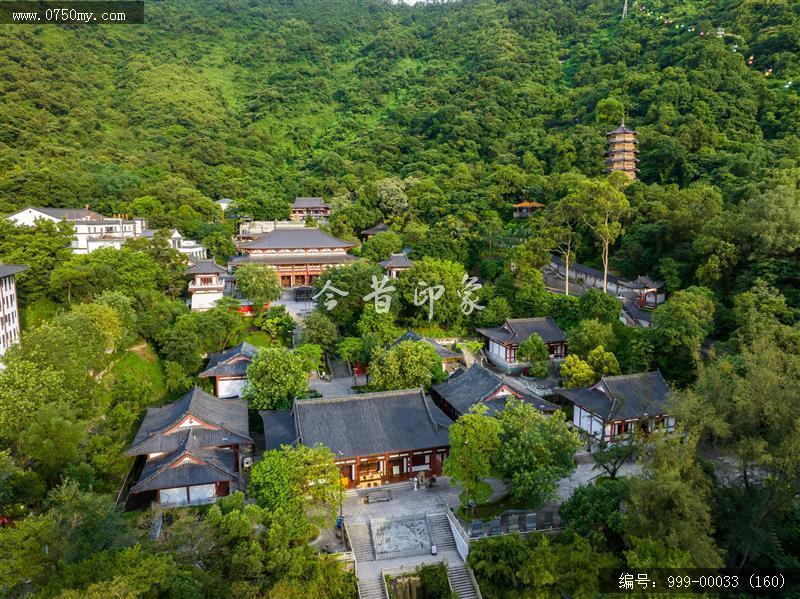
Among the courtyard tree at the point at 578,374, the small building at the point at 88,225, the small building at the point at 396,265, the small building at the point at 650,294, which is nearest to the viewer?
the courtyard tree at the point at 578,374

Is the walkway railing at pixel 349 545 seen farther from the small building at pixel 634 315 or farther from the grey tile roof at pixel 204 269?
the grey tile roof at pixel 204 269

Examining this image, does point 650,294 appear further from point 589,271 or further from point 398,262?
point 398,262

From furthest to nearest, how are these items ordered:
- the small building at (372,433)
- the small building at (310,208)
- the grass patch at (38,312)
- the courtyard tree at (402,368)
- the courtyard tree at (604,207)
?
the small building at (310,208), the courtyard tree at (604,207), the grass patch at (38,312), the courtyard tree at (402,368), the small building at (372,433)

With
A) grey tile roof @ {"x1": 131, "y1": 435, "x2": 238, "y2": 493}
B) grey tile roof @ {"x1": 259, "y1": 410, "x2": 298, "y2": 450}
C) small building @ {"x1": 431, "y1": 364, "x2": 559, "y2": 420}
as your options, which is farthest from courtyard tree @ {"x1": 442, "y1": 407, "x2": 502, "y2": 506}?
grey tile roof @ {"x1": 131, "y1": 435, "x2": 238, "y2": 493}

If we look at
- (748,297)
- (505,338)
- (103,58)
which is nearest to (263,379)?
(505,338)

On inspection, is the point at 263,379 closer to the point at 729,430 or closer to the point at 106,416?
the point at 106,416

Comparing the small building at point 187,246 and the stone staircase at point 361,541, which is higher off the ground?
the small building at point 187,246

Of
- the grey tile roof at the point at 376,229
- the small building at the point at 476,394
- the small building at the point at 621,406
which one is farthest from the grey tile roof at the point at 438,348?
the grey tile roof at the point at 376,229
